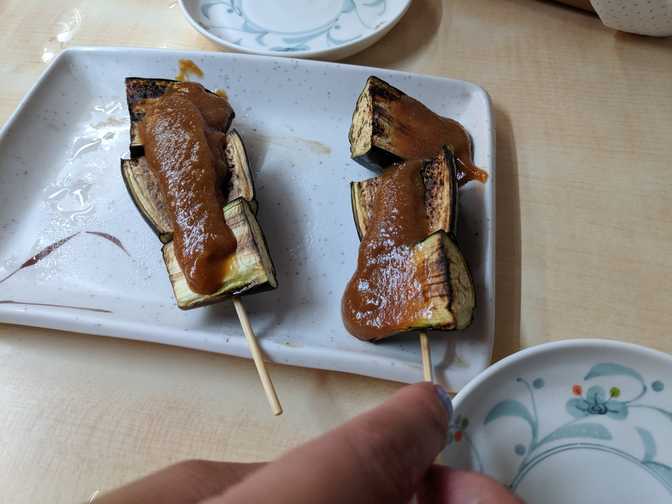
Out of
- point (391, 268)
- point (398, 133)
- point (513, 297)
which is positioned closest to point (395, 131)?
point (398, 133)

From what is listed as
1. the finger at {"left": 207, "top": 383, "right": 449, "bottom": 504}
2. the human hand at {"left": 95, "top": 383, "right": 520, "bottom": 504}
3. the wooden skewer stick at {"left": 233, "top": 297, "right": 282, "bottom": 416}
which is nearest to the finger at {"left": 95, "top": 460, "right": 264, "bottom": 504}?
the human hand at {"left": 95, "top": 383, "right": 520, "bottom": 504}

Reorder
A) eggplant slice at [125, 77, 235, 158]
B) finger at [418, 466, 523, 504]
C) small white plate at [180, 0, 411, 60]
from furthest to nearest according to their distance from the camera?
1. small white plate at [180, 0, 411, 60]
2. eggplant slice at [125, 77, 235, 158]
3. finger at [418, 466, 523, 504]

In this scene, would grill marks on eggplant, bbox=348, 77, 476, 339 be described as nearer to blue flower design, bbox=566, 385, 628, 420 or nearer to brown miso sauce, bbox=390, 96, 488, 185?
brown miso sauce, bbox=390, 96, 488, 185

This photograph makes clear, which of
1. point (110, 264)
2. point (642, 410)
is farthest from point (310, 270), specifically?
point (642, 410)

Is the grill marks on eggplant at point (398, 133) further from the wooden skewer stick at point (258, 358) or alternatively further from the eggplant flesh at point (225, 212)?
the wooden skewer stick at point (258, 358)

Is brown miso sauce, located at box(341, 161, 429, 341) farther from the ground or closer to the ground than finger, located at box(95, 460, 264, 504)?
closer to the ground

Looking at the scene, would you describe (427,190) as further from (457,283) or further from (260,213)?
(260,213)

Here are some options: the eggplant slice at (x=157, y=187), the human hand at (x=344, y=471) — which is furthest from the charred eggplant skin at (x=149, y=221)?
the human hand at (x=344, y=471)
